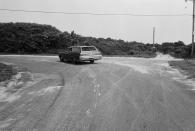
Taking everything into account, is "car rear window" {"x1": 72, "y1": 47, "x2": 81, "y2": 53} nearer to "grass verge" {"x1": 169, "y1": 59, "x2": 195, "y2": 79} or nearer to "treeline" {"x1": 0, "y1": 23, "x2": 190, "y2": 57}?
"grass verge" {"x1": 169, "y1": 59, "x2": 195, "y2": 79}

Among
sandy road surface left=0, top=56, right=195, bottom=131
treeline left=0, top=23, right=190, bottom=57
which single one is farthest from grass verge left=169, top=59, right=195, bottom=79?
treeline left=0, top=23, right=190, bottom=57

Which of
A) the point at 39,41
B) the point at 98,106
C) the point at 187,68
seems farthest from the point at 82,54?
the point at 39,41

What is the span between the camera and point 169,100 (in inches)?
410

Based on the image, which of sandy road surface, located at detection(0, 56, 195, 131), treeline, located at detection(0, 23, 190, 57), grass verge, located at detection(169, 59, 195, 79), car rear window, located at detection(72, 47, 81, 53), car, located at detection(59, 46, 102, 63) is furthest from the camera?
treeline, located at detection(0, 23, 190, 57)

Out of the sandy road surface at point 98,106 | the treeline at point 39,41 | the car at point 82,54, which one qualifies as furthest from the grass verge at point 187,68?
the treeline at point 39,41

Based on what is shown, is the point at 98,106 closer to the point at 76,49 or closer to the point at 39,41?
the point at 76,49

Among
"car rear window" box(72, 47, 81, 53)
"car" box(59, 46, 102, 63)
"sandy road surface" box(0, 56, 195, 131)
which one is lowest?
"sandy road surface" box(0, 56, 195, 131)

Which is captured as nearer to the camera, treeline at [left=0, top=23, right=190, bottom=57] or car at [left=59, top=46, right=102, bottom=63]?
→ car at [left=59, top=46, right=102, bottom=63]

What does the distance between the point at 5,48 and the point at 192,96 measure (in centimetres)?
4443

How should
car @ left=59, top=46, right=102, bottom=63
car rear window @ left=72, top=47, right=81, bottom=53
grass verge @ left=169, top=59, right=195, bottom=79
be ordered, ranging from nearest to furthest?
1. grass verge @ left=169, top=59, right=195, bottom=79
2. car @ left=59, top=46, right=102, bottom=63
3. car rear window @ left=72, top=47, right=81, bottom=53

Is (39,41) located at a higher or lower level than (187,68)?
higher

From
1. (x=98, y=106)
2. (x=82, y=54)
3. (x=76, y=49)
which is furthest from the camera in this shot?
(x=76, y=49)

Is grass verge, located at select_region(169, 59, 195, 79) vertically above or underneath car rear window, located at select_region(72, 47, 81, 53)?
underneath

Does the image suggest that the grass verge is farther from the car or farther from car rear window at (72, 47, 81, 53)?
car rear window at (72, 47, 81, 53)
